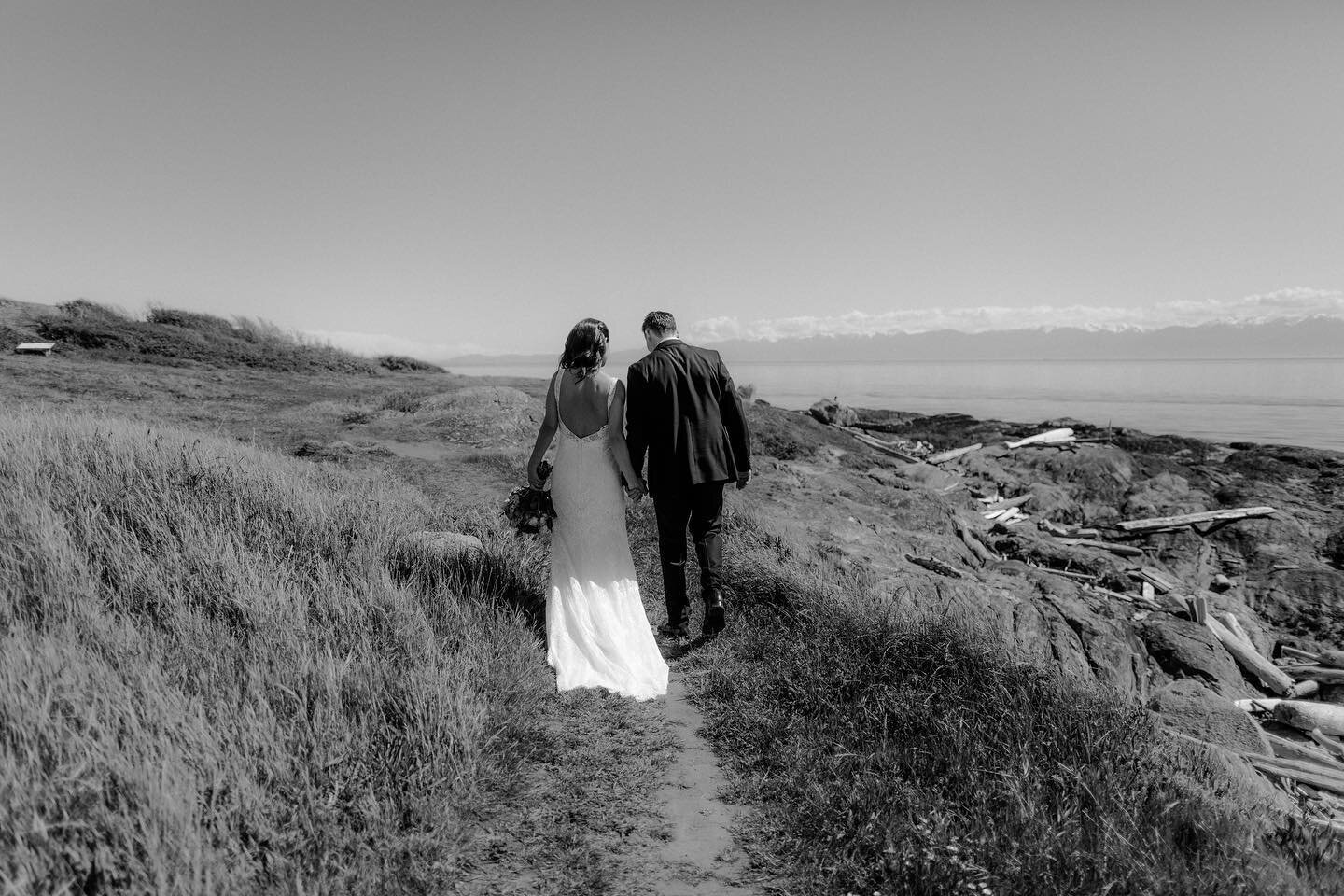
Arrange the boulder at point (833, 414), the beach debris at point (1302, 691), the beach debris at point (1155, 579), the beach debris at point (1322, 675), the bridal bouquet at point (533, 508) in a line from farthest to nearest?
the boulder at point (833, 414)
the beach debris at point (1155, 579)
the beach debris at point (1322, 675)
the beach debris at point (1302, 691)
the bridal bouquet at point (533, 508)

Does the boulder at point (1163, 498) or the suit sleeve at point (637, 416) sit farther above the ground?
the suit sleeve at point (637, 416)

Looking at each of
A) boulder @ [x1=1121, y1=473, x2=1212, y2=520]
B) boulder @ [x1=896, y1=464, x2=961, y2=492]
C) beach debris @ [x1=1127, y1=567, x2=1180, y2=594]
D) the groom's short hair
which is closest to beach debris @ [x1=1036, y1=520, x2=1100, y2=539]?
boulder @ [x1=1121, y1=473, x2=1212, y2=520]

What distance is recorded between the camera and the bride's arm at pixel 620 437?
16.4ft

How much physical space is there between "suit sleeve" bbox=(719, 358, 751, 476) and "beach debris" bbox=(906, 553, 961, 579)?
16.2ft

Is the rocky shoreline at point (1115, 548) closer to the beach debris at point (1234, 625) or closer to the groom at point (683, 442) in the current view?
the beach debris at point (1234, 625)

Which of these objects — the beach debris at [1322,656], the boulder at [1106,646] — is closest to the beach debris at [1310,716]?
the boulder at [1106,646]

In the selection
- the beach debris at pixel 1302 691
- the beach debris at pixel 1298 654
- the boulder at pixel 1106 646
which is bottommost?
the beach debris at pixel 1298 654

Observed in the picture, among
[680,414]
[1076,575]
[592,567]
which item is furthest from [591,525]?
[1076,575]

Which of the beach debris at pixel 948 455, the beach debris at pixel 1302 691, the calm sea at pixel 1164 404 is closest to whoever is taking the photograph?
the beach debris at pixel 1302 691

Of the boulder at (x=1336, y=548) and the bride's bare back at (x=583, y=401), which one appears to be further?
the boulder at (x=1336, y=548)

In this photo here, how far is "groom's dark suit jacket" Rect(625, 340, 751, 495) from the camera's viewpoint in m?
5.02

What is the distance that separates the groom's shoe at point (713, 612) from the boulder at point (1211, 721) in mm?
3511

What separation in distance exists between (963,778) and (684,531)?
2.72m

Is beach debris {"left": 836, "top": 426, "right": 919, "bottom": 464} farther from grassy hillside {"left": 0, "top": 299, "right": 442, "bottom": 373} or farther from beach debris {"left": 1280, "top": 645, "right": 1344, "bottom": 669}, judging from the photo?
grassy hillside {"left": 0, "top": 299, "right": 442, "bottom": 373}
